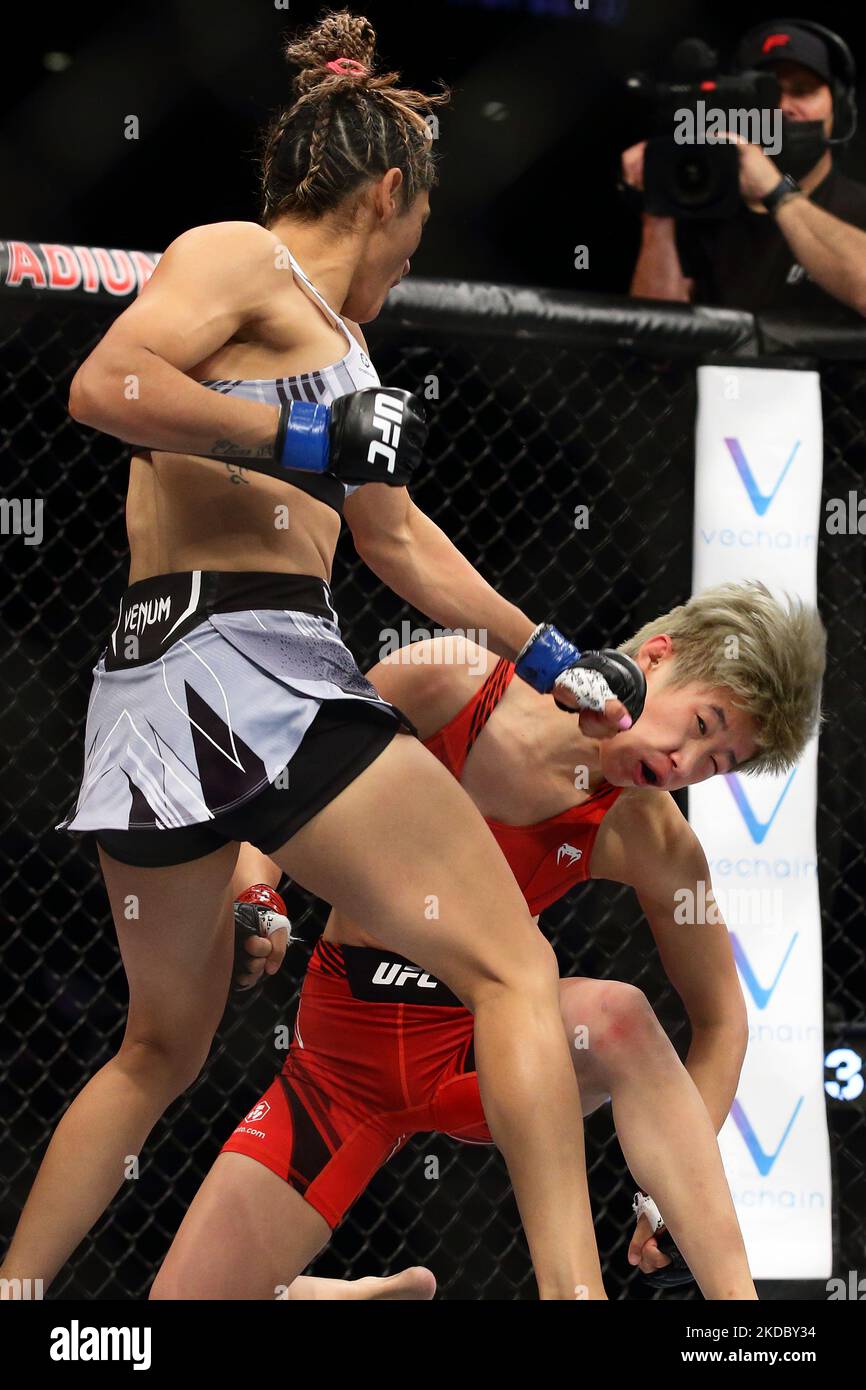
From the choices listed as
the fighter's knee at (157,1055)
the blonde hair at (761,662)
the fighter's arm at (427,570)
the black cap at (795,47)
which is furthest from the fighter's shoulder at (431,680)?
the black cap at (795,47)

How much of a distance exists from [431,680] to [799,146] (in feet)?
5.43

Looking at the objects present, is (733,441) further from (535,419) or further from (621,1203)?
→ (621,1203)

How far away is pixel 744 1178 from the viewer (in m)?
2.48

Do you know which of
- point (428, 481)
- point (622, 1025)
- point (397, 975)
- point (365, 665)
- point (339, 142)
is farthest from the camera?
point (428, 481)

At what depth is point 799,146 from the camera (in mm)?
2955

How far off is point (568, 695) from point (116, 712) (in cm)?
45

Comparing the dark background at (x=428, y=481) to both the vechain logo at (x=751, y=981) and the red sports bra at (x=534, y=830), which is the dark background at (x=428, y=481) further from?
the red sports bra at (x=534, y=830)

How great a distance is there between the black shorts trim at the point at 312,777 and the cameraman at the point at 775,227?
1.84 meters

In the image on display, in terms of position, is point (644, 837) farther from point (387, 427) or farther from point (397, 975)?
point (387, 427)

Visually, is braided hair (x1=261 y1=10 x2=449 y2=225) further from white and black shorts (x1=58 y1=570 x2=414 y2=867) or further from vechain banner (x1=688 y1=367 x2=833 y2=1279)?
vechain banner (x1=688 y1=367 x2=833 y2=1279)

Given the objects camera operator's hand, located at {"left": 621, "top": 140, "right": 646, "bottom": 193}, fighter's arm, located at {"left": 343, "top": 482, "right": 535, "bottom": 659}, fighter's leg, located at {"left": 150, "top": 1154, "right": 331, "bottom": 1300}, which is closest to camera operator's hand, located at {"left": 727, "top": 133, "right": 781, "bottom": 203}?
camera operator's hand, located at {"left": 621, "top": 140, "right": 646, "bottom": 193}

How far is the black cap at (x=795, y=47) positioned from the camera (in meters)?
3.13

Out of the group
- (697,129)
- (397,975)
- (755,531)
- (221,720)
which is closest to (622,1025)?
(397,975)

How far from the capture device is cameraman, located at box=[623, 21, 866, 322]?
117 inches
